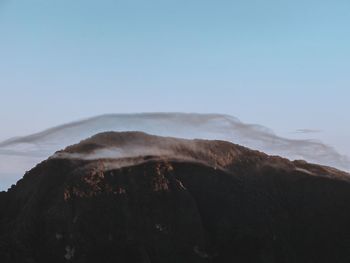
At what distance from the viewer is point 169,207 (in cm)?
1634

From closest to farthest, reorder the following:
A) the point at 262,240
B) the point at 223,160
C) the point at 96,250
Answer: the point at 96,250 → the point at 262,240 → the point at 223,160

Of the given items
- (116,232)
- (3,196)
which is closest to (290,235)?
(116,232)

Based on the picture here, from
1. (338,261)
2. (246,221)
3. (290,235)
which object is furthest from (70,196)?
(338,261)

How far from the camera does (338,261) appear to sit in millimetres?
17078

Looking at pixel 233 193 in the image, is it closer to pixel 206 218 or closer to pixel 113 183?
pixel 206 218

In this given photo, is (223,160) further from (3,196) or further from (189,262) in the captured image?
(3,196)

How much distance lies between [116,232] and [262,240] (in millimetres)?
3426

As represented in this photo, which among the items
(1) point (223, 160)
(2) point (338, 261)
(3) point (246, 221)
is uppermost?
(1) point (223, 160)

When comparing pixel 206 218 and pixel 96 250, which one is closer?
pixel 96 250

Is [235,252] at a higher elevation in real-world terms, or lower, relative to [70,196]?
lower

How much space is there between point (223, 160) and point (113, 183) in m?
3.23

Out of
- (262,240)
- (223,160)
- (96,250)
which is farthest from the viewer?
(223,160)

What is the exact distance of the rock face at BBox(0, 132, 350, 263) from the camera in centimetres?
1548

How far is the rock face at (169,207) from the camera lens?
15.5 meters
